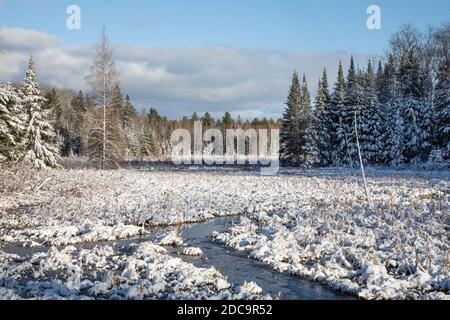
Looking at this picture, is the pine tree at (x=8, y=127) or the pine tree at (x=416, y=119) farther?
the pine tree at (x=416, y=119)

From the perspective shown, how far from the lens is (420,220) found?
14336mm

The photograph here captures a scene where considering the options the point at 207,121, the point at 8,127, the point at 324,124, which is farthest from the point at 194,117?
the point at 8,127

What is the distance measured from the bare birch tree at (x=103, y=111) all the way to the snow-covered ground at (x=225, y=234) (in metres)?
8.79

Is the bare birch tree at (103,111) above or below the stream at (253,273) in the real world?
above

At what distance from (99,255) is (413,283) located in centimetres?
758

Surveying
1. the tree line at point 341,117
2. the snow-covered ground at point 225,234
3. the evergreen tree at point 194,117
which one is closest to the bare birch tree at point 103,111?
the tree line at point 341,117

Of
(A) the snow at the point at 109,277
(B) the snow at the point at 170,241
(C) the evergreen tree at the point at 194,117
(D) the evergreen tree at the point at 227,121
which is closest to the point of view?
(A) the snow at the point at 109,277

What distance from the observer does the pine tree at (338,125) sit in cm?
5003

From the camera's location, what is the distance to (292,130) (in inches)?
2004

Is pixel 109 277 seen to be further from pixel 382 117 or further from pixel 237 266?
pixel 382 117

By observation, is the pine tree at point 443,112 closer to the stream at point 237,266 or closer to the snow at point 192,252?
the stream at point 237,266

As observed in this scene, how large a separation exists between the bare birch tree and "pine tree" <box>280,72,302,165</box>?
24026mm

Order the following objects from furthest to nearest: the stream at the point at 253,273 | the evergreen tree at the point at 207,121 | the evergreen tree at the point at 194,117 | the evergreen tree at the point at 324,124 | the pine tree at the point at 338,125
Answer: the evergreen tree at the point at 194,117
the evergreen tree at the point at 207,121
the evergreen tree at the point at 324,124
the pine tree at the point at 338,125
the stream at the point at 253,273
